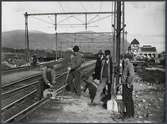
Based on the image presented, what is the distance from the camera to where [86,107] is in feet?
30.0

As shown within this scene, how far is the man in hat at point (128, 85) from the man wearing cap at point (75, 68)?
9.96 feet

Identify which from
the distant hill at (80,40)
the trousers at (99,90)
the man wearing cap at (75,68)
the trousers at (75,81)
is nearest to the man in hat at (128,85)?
the trousers at (99,90)

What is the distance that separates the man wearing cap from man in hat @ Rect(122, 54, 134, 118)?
120 inches

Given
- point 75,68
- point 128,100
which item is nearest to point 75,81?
point 75,68

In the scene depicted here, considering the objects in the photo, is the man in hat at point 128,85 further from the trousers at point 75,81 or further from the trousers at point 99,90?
the trousers at point 75,81

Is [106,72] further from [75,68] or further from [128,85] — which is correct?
[75,68]

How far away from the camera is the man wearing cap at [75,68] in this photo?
1075cm

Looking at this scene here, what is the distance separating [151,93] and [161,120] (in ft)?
16.4

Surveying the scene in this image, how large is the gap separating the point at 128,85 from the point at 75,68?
337 centimetres

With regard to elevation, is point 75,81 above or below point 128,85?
below

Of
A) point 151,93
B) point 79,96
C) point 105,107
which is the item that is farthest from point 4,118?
point 151,93

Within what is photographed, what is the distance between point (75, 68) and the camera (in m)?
11.0

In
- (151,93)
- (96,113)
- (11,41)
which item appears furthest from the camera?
(11,41)

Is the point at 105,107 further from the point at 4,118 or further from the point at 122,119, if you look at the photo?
the point at 4,118
